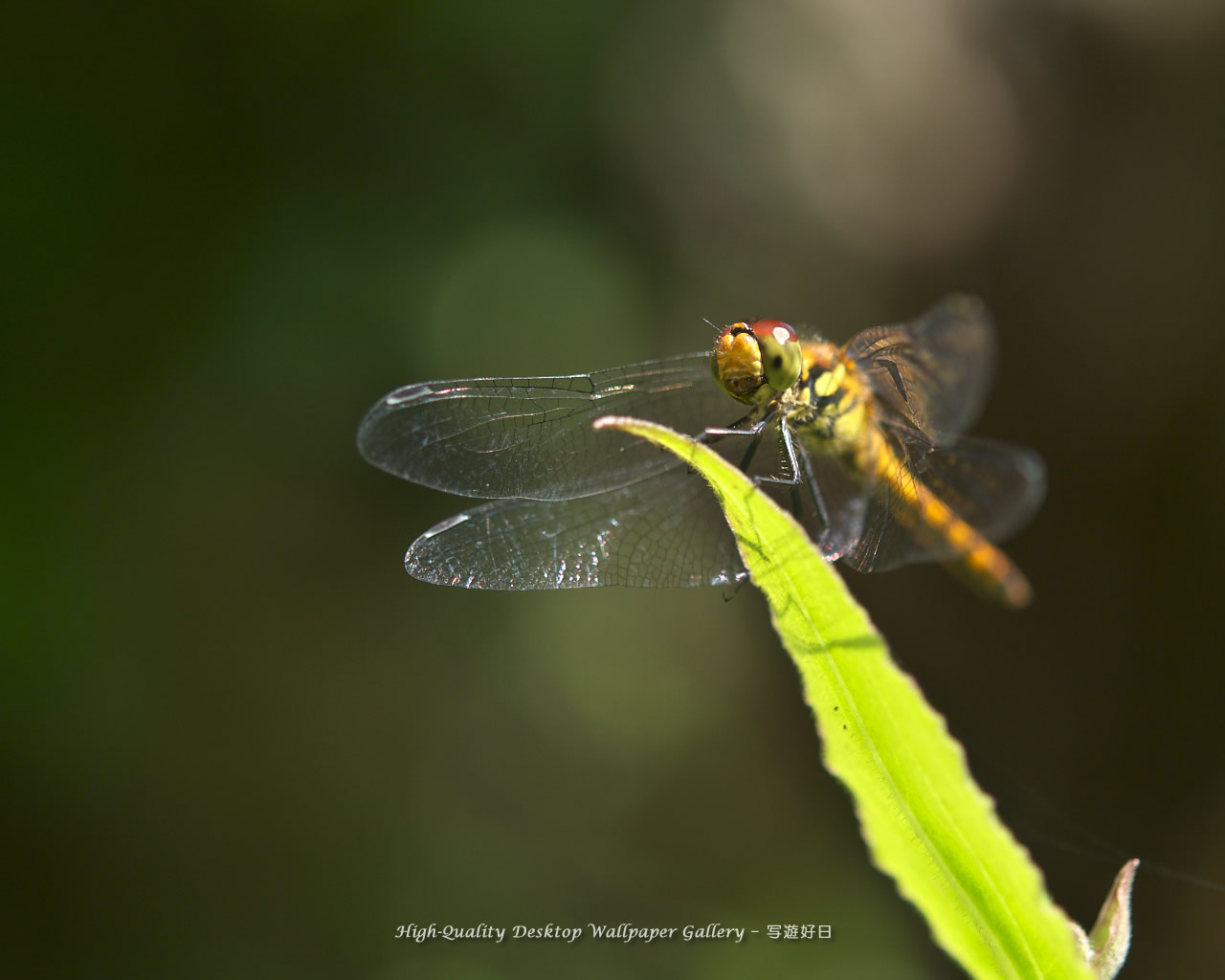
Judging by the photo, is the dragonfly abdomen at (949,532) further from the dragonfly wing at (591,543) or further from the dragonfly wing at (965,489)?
the dragonfly wing at (591,543)

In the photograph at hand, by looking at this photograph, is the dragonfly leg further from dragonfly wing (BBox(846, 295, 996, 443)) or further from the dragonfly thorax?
dragonfly wing (BBox(846, 295, 996, 443))

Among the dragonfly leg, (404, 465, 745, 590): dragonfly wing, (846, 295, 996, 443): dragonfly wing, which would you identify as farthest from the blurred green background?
the dragonfly leg

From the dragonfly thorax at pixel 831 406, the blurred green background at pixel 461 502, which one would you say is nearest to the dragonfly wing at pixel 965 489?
the dragonfly thorax at pixel 831 406

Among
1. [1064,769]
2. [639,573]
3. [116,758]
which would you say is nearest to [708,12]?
[639,573]

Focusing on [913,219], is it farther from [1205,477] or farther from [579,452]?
[579,452]

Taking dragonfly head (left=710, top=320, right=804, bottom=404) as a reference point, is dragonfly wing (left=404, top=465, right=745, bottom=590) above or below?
below
